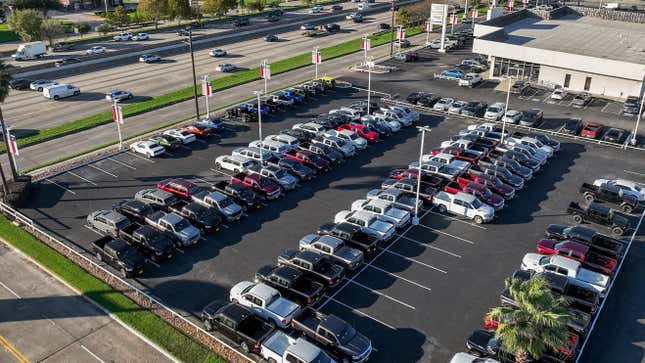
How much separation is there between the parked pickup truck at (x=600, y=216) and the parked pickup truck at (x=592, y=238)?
6.81 ft

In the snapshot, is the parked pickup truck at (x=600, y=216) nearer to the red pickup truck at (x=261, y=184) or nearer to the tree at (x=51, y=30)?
the red pickup truck at (x=261, y=184)

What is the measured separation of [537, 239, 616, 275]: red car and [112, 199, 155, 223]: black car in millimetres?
27321

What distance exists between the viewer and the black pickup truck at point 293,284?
30188 millimetres

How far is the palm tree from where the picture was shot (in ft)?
72.0

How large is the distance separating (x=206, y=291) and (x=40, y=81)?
57.7m

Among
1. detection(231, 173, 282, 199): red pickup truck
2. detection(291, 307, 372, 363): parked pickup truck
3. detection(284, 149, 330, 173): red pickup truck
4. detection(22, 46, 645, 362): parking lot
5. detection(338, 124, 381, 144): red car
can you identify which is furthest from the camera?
detection(338, 124, 381, 144): red car

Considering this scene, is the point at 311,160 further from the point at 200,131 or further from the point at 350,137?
the point at 200,131

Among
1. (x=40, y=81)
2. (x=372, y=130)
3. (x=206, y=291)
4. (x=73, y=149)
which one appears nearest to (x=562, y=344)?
(x=206, y=291)

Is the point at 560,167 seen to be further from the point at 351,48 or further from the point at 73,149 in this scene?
the point at 351,48

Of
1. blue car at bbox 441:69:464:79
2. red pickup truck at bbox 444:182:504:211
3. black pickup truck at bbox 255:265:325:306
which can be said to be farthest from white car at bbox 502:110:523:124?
black pickup truck at bbox 255:265:325:306

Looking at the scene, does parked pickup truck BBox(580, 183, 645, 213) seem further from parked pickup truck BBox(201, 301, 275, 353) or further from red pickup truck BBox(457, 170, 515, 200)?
parked pickup truck BBox(201, 301, 275, 353)

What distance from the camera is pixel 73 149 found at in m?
53.2

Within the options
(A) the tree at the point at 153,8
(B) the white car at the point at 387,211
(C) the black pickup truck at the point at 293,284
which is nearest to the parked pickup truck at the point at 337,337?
(C) the black pickup truck at the point at 293,284

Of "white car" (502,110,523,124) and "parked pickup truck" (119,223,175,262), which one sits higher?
"white car" (502,110,523,124)
